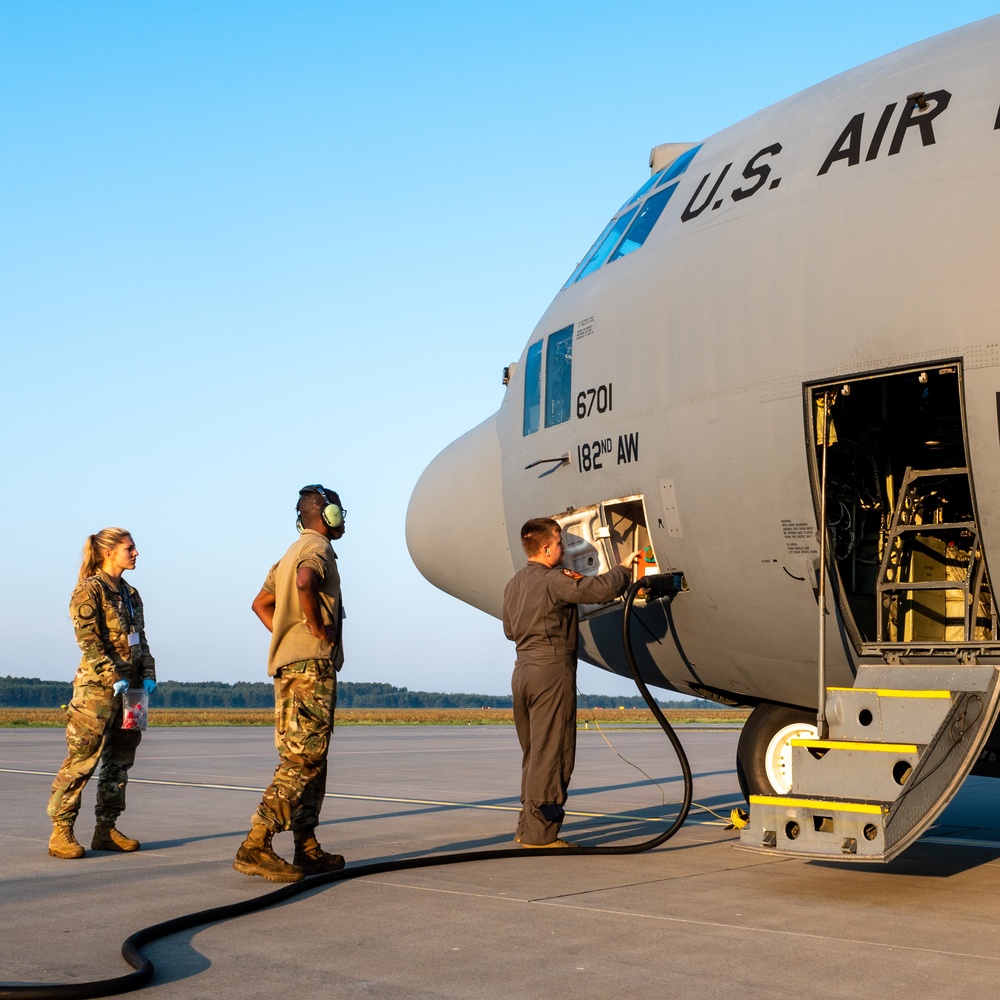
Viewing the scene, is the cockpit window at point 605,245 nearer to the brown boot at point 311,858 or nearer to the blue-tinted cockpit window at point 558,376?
the blue-tinted cockpit window at point 558,376

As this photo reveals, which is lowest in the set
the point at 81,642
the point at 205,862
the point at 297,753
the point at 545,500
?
the point at 205,862

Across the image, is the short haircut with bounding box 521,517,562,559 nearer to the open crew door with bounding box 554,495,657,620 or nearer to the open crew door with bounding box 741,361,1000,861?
the open crew door with bounding box 554,495,657,620

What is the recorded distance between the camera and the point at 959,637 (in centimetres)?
812

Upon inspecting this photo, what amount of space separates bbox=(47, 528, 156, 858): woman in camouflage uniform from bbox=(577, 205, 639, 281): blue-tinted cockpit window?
4.31 m

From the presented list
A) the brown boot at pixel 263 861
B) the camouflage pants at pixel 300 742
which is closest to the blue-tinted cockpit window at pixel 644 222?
the camouflage pants at pixel 300 742

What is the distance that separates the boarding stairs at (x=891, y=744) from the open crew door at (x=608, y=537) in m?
1.94

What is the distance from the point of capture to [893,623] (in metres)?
8.09

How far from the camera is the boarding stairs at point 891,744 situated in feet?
21.0

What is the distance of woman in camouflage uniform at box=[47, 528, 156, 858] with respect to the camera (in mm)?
8453

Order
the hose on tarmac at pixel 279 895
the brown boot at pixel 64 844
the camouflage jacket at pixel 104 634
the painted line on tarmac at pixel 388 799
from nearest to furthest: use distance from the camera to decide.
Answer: the hose on tarmac at pixel 279 895
the brown boot at pixel 64 844
the camouflage jacket at pixel 104 634
the painted line on tarmac at pixel 388 799

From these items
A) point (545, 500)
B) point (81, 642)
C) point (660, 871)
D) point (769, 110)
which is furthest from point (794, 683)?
point (81, 642)

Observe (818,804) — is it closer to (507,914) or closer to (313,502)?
(507,914)

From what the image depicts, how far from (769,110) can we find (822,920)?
18.7 feet

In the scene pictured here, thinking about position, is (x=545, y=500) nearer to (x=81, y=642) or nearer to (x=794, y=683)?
(x=794, y=683)
